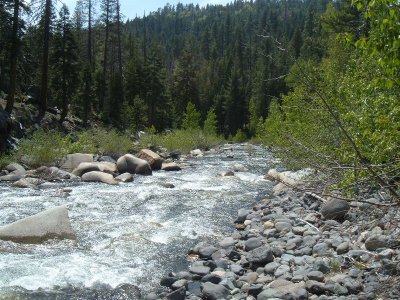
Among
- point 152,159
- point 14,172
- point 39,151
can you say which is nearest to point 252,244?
point 14,172

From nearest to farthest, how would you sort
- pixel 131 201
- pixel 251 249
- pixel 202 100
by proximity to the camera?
pixel 251 249
pixel 131 201
pixel 202 100

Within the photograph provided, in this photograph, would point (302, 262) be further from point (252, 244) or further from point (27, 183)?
point (27, 183)

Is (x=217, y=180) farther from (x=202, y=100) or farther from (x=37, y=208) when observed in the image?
(x=202, y=100)

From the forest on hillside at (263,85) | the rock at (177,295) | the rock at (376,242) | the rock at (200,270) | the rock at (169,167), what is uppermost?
the forest on hillside at (263,85)

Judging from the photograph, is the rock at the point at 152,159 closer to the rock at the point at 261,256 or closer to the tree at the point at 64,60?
the tree at the point at 64,60

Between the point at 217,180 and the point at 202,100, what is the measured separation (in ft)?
158

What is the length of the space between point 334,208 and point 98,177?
940 cm

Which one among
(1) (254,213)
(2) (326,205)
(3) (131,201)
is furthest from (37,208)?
(2) (326,205)

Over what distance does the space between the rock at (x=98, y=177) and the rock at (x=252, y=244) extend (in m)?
8.16

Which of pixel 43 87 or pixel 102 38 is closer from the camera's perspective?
pixel 43 87

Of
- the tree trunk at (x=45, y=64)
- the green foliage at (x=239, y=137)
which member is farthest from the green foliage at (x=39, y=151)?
the green foliage at (x=239, y=137)

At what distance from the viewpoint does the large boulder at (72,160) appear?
58.1 feet

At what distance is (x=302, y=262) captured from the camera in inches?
289

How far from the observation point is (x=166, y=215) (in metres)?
11.5
